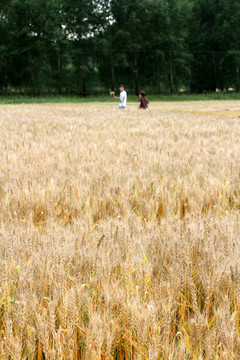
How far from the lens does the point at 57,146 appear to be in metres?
5.83

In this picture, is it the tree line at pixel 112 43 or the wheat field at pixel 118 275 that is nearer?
the wheat field at pixel 118 275

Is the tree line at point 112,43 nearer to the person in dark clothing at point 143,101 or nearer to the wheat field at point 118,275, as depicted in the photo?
the person in dark clothing at point 143,101

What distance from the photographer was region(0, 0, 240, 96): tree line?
173 ft

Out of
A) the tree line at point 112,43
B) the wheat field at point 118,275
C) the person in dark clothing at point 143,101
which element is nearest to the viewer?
the wheat field at point 118,275

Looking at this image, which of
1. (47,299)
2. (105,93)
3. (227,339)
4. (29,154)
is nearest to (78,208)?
(47,299)

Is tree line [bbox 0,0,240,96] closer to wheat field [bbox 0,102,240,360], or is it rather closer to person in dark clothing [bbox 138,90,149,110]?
person in dark clothing [bbox 138,90,149,110]

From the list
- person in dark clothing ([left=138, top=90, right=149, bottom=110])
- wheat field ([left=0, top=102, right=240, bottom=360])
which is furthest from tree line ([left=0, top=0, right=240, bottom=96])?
wheat field ([left=0, top=102, right=240, bottom=360])

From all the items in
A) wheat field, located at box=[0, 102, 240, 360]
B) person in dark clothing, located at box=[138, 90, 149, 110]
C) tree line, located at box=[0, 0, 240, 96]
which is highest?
tree line, located at box=[0, 0, 240, 96]

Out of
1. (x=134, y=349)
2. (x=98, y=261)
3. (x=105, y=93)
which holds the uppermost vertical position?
(x=105, y=93)

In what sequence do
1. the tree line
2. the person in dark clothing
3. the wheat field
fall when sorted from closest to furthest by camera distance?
the wheat field < the person in dark clothing < the tree line

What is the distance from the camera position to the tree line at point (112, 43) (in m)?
52.7

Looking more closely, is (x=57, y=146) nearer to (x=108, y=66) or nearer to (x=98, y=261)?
(x=98, y=261)

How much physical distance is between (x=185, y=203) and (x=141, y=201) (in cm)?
36

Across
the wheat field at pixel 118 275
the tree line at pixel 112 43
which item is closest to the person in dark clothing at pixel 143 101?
the wheat field at pixel 118 275
